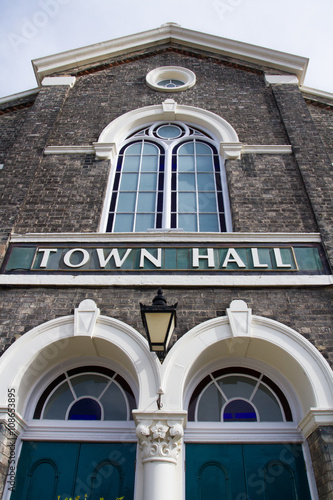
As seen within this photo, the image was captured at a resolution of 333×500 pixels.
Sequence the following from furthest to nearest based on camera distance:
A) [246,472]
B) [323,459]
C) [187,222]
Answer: [187,222]
[246,472]
[323,459]

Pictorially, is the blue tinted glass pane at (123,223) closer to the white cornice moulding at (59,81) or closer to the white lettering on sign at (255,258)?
the white lettering on sign at (255,258)

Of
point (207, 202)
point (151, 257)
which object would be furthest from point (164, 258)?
point (207, 202)

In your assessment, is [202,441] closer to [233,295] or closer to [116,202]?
[233,295]

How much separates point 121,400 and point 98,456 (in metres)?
0.77

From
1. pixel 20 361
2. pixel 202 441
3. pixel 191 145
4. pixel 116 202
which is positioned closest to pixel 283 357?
pixel 202 441

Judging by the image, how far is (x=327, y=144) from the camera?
8.85 m

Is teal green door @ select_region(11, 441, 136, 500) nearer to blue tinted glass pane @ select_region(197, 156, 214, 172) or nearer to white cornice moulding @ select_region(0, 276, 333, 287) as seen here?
white cornice moulding @ select_region(0, 276, 333, 287)

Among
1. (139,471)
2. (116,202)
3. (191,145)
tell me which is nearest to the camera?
(139,471)

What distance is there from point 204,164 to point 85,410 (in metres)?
5.28

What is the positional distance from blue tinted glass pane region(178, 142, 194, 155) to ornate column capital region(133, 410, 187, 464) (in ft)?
18.2

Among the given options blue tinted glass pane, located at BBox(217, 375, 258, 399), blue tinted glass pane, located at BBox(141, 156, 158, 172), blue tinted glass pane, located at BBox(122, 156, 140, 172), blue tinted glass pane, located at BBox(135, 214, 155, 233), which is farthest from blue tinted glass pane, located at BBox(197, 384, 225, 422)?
blue tinted glass pane, located at BBox(122, 156, 140, 172)

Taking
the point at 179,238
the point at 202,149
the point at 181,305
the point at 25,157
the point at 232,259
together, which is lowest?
the point at 181,305

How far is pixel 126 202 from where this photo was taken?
25.0 ft

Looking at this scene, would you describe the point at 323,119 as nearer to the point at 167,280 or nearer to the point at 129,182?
the point at 129,182
